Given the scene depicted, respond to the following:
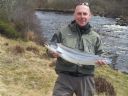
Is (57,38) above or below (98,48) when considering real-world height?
above

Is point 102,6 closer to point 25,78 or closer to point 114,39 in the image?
point 114,39

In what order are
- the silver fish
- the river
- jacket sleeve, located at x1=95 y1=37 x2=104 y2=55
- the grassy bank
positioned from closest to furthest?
the silver fish < jacket sleeve, located at x1=95 y1=37 x2=104 y2=55 < the grassy bank < the river

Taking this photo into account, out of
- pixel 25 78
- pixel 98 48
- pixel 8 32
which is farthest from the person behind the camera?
pixel 8 32

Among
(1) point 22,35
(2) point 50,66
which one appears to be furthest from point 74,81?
(1) point 22,35

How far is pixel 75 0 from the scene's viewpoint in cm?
6419

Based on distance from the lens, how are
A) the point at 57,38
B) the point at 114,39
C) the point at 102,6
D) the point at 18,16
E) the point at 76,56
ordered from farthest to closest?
the point at 102,6 → the point at 114,39 → the point at 18,16 → the point at 57,38 → the point at 76,56

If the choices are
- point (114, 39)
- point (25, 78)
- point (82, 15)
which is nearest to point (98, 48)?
point (82, 15)

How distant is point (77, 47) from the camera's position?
6.26m

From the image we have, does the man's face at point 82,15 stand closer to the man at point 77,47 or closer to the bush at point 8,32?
the man at point 77,47

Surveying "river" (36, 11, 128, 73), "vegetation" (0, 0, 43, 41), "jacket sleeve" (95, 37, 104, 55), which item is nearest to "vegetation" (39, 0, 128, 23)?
"river" (36, 11, 128, 73)

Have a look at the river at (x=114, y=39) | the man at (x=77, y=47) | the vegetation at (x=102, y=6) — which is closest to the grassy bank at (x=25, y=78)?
the man at (x=77, y=47)

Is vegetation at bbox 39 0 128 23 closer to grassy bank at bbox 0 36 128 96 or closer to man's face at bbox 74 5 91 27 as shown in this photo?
grassy bank at bbox 0 36 128 96

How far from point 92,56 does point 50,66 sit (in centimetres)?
968

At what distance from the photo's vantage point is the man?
20.2ft
